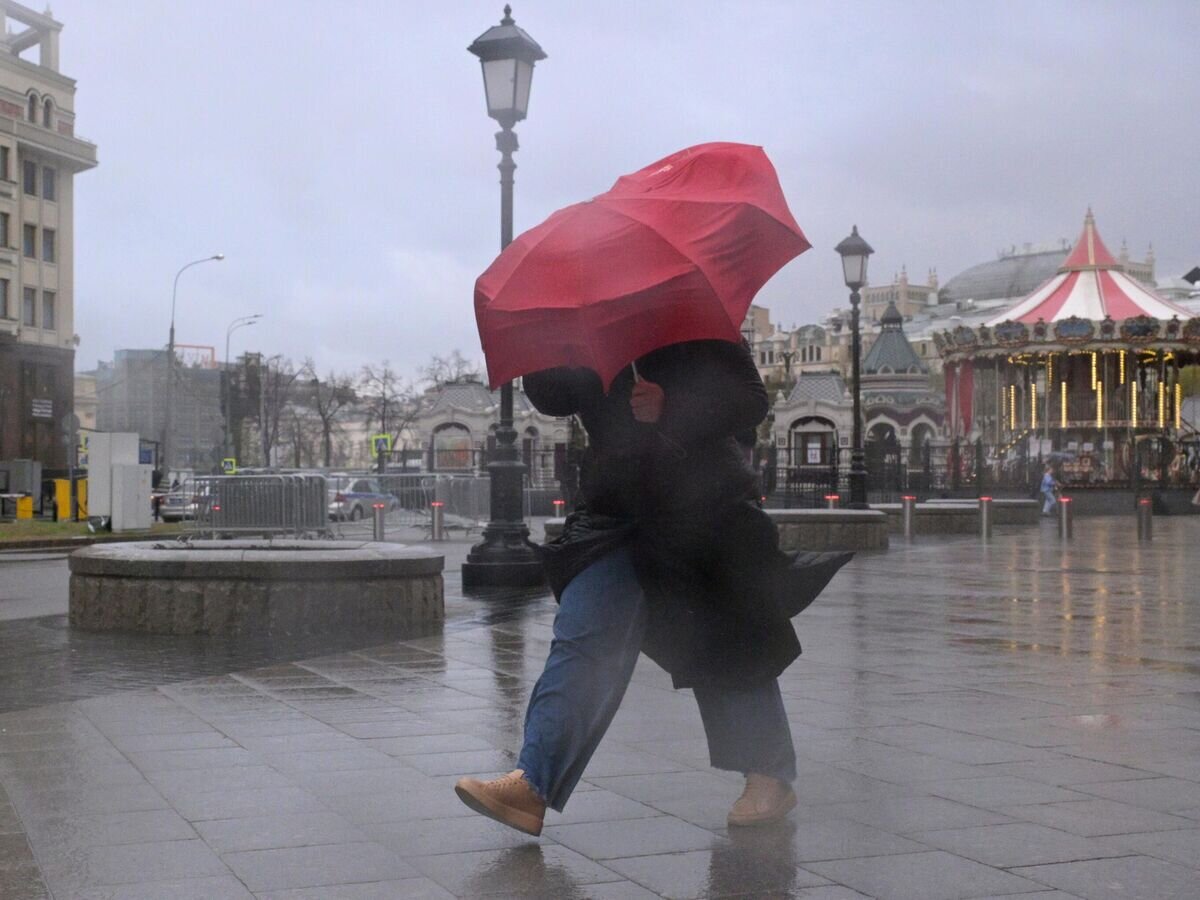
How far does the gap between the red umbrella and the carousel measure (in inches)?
1596

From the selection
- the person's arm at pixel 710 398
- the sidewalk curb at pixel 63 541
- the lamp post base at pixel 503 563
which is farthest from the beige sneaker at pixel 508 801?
the sidewalk curb at pixel 63 541

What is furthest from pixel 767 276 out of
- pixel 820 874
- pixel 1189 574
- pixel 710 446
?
pixel 1189 574

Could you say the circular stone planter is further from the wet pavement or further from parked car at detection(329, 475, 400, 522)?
parked car at detection(329, 475, 400, 522)

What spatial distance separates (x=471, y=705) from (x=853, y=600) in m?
6.77

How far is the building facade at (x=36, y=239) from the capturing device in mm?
67312

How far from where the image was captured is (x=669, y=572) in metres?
4.66

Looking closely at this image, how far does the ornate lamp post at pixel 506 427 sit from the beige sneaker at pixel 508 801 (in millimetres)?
9451

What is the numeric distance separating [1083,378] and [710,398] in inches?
1860

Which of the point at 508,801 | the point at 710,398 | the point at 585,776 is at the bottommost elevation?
the point at 585,776

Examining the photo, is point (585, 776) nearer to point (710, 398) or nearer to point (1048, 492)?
point (710, 398)

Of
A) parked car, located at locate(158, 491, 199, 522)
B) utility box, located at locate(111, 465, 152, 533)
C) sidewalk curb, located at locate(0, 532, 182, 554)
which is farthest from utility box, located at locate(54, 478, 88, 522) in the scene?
sidewalk curb, located at locate(0, 532, 182, 554)

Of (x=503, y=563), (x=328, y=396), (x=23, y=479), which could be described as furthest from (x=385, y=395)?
(x=503, y=563)

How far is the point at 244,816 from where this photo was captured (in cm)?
482

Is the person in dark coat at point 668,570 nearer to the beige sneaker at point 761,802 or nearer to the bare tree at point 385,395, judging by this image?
the beige sneaker at point 761,802
